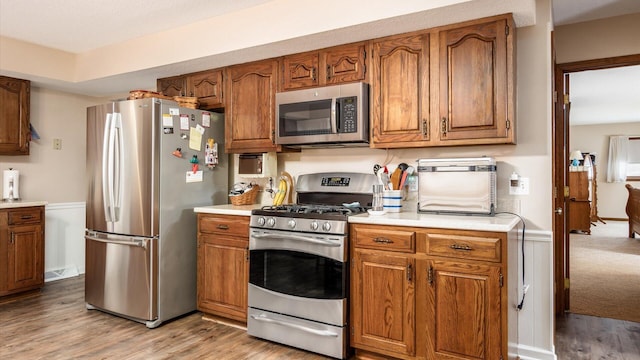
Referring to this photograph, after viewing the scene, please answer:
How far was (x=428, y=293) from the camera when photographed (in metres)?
2.28

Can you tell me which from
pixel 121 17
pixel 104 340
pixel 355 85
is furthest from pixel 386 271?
pixel 121 17

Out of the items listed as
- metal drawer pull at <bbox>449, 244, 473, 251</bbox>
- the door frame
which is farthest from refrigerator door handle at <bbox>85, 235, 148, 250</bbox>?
the door frame

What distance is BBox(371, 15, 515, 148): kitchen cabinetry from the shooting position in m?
2.41

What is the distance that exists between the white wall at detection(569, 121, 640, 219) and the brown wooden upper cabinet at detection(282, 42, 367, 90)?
934 centimetres

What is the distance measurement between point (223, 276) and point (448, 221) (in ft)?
5.92

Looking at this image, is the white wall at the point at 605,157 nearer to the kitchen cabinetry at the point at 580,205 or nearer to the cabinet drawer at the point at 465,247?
the kitchen cabinetry at the point at 580,205

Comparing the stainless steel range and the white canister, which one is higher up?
the white canister

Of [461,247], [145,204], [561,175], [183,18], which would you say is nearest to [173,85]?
[183,18]

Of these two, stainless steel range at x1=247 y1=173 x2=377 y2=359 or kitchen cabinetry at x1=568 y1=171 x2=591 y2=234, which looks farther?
kitchen cabinetry at x1=568 y1=171 x2=591 y2=234

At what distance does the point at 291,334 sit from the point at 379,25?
6.92ft

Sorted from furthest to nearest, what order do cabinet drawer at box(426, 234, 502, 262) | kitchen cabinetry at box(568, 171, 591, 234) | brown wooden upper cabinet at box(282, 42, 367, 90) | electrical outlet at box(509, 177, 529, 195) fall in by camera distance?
kitchen cabinetry at box(568, 171, 591, 234) → brown wooden upper cabinet at box(282, 42, 367, 90) → electrical outlet at box(509, 177, 529, 195) → cabinet drawer at box(426, 234, 502, 262)

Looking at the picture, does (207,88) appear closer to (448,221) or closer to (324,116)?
(324,116)

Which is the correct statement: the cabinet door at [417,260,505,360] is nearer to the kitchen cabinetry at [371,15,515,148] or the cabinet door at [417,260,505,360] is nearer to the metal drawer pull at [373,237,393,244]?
the metal drawer pull at [373,237,393,244]

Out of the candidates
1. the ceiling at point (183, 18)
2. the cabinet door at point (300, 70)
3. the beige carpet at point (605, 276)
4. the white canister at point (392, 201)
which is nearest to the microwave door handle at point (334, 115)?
the cabinet door at point (300, 70)
